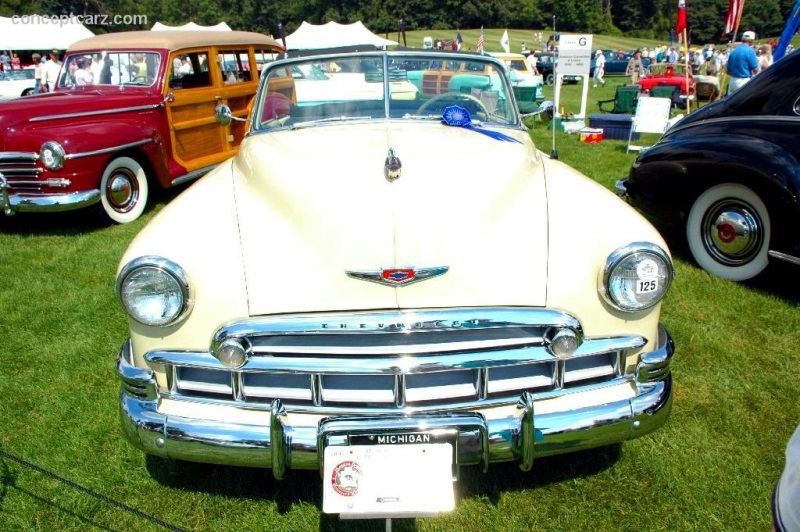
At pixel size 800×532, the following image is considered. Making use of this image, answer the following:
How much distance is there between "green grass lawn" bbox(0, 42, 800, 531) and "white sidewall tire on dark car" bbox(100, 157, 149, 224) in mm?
2365

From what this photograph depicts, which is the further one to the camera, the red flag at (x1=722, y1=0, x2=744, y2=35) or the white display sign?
the red flag at (x1=722, y1=0, x2=744, y2=35)

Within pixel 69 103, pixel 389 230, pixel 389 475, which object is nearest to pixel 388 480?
pixel 389 475

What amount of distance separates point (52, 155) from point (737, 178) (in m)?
5.56

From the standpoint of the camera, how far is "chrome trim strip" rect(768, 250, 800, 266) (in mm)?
3748

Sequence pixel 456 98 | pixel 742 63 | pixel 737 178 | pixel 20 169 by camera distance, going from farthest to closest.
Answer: pixel 742 63 < pixel 20 169 < pixel 737 178 < pixel 456 98

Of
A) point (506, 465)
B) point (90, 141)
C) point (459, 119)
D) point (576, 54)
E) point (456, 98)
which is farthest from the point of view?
point (576, 54)

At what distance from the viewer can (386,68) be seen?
3.35 m

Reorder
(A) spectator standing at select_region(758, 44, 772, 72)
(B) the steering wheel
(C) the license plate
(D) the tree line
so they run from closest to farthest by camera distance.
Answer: (C) the license plate, (B) the steering wheel, (A) spectator standing at select_region(758, 44, 772, 72), (D) the tree line

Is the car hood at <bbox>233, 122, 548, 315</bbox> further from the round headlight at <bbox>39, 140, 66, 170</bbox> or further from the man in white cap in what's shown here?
the man in white cap

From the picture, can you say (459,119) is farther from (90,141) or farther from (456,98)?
(90,141)

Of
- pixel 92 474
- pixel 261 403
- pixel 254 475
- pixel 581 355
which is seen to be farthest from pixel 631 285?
pixel 92 474

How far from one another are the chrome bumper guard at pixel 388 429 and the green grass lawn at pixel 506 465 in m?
0.43

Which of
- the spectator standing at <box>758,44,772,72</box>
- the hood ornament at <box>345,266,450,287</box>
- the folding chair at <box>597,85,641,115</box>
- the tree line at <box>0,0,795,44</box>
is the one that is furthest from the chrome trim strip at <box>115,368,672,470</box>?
the tree line at <box>0,0,795,44</box>

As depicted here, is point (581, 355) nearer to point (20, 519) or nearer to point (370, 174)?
point (370, 174)
